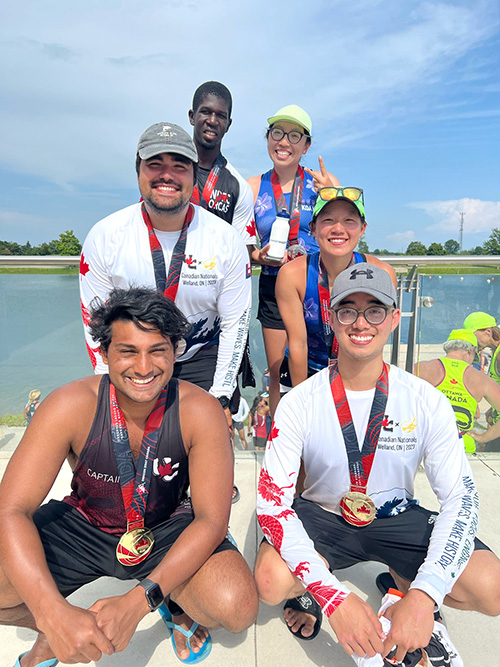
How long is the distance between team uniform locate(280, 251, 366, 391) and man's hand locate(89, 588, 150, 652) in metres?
1.69

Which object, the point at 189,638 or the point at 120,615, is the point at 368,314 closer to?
the point at 120,615

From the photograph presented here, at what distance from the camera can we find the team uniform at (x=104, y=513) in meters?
2.03

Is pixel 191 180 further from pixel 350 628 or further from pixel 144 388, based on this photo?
pixel 350 628

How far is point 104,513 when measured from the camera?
6.98 ft

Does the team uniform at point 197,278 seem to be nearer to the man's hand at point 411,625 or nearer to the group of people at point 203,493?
the group of people at point 203,493

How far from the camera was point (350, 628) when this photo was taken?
173cm

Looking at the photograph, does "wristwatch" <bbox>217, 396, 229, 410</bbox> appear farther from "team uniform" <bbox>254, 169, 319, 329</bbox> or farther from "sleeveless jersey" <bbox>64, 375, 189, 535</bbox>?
"team uniform" <bbox>254, 169, 319, 329</bbox>

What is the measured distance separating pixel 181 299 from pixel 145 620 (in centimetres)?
166

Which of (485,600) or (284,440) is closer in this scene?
(485,600)

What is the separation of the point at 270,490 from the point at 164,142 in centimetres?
185

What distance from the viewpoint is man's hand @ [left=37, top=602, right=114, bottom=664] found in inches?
64.7

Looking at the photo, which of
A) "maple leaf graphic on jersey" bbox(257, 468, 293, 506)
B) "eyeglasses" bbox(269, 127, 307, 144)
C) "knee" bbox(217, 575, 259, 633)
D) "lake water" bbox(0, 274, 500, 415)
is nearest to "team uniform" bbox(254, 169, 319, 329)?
"eyeglasses" bbox(269, 127, 307, 144)

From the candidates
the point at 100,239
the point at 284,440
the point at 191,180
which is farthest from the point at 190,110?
the point at 284,440

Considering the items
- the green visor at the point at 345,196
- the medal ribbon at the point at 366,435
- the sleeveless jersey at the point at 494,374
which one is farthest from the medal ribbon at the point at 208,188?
the sleeveless jersey at the point at 494,374
